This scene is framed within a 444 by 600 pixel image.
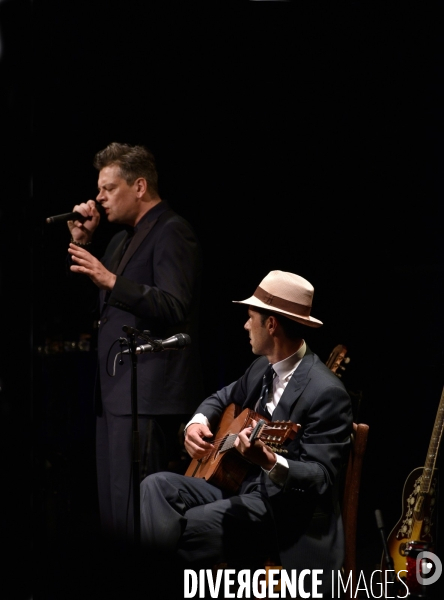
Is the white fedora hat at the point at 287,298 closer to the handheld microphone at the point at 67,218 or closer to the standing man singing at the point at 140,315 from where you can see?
the standing man singing at the point at 140,315

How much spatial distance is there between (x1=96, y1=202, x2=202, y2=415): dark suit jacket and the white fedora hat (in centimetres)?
44

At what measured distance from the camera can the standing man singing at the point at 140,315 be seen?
12.0 ft

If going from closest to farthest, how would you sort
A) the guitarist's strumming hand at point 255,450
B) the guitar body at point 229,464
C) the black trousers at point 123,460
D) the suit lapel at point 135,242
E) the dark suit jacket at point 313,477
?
the guitarist's strumming hand at point 255,450 → the dark suit jacket at point 313,477 → the guitar body at point 229,464 → the black trousers at point 123,460 → the suit lapel at point 135,242

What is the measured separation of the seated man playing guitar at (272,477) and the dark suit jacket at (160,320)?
1.26 ft

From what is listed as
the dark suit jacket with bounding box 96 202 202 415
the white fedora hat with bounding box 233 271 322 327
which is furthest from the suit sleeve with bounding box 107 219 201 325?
the white fedora hat with bounding box 233 271 322 327

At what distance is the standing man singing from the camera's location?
12.0ft

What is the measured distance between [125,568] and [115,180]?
1.76 meters

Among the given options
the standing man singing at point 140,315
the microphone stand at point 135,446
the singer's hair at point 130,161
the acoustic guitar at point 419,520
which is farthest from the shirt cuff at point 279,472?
the singer's hair at point 130,161

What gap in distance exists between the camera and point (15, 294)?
299cm

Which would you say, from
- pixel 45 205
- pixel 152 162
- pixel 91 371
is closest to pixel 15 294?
pixel 45 205

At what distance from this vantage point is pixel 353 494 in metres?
3.14

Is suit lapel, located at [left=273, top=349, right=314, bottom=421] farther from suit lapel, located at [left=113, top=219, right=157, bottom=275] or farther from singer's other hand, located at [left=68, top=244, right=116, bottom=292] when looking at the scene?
suit lapel, located at [left=113, top=219, right=157, bottom=275]

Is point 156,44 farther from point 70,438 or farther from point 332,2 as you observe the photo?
point 70,438

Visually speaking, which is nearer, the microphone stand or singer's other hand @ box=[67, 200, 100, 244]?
→ the microphone stand
